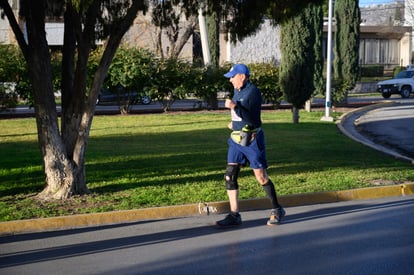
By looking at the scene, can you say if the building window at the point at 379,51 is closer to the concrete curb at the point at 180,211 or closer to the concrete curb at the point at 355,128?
the concrete curb at the point at 355,128

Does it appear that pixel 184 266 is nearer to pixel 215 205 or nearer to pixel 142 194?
pixel 215 205

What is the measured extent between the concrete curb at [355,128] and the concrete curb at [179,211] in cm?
321

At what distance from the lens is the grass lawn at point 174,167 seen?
9.65 meters

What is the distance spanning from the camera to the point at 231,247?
7324mm

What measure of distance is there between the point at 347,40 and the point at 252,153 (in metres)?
27.6

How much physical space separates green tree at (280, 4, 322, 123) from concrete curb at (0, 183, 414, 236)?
1221 centimetres

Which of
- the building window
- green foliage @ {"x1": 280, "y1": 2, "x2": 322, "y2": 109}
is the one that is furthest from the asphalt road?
the building window

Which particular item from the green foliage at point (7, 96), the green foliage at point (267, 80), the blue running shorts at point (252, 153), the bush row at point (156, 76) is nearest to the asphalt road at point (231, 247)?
the blue running shorts at point (252, 153)

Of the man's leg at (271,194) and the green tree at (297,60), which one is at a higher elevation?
the green tree at (297,60)

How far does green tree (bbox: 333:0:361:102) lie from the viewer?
3369 cm

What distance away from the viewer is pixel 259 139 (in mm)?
8008

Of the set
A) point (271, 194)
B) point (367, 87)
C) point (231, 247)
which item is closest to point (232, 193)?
point (271, 194)

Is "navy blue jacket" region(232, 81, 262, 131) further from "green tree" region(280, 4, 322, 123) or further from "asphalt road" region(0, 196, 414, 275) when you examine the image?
"green tree" region(280, 4, 322, 123)

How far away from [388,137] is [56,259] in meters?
13.8
